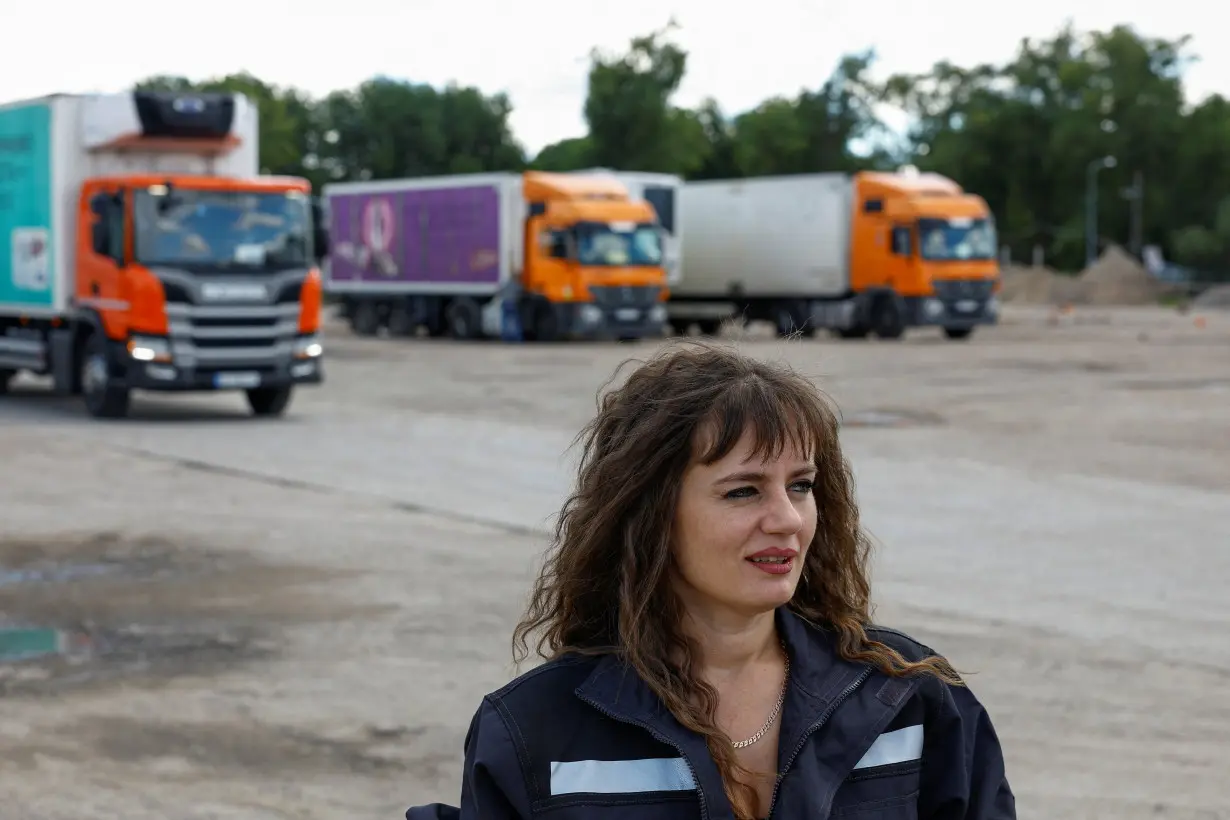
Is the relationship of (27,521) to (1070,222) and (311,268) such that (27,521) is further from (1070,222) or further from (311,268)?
(1070,222)

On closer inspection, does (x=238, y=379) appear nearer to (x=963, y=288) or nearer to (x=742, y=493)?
(x=742, y=493)

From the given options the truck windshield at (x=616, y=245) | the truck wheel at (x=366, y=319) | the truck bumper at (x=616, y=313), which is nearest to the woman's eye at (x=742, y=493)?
the truck bumper at (x=616, y=313)

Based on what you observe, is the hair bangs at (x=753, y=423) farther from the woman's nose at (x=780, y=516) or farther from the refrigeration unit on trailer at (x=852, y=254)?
the refrigeration unit on trailer at (x=852, y=254)

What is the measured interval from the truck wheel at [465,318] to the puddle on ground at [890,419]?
19.5 metres

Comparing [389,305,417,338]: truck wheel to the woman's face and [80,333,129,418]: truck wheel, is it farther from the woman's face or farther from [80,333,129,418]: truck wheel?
the woman's face

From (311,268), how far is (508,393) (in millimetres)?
4699

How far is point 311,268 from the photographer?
20484mm

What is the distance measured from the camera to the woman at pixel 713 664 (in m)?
2.57

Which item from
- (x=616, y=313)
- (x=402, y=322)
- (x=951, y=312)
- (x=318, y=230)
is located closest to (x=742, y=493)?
(x=318, y=230)

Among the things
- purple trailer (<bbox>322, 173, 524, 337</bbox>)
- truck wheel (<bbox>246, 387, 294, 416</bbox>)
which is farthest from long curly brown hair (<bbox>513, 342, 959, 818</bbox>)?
purple trailer (<bbox>322, 173, 524, 337</bbox>)

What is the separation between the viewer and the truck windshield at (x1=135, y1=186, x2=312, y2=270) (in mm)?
19641

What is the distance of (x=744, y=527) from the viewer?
270cm

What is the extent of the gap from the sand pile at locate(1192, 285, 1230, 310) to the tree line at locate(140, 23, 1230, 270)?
91.5 feet

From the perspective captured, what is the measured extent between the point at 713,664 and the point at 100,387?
1829cm
